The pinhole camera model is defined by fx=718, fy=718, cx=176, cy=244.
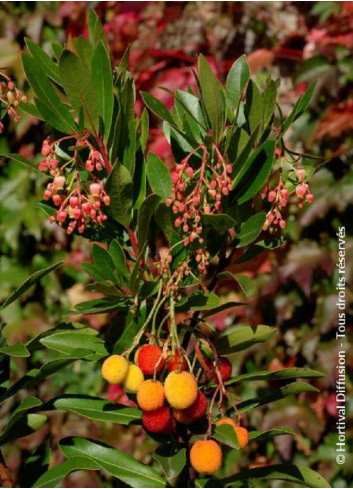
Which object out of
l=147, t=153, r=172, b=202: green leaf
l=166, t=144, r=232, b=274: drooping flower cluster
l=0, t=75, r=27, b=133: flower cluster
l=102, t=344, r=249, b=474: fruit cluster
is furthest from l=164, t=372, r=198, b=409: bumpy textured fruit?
l=0, t=75, r=27, b=133: flower cluster

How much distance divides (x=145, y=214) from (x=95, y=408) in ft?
0.82

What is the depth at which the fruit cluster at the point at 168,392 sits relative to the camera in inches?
25.5

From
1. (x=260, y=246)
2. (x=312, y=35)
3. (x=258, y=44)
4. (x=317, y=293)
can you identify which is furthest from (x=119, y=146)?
(x=258, y=44)

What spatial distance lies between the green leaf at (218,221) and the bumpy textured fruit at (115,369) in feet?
0.50

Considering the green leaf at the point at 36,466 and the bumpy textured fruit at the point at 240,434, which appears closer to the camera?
the bumpy textured fruit at the point at 240,434

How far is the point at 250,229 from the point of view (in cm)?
73

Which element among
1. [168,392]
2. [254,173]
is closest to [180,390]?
[168,392]

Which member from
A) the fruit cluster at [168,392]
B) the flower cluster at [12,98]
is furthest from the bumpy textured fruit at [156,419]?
the flower cluster at [12,98]

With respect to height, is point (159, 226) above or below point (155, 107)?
below

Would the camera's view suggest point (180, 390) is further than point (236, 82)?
No

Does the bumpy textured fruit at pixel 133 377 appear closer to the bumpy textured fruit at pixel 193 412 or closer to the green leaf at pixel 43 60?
the bumpy textured fruit at pixel 193 412

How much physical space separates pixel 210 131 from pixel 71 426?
1548 millimetres

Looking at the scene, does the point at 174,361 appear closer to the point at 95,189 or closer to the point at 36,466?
the point at 95,189

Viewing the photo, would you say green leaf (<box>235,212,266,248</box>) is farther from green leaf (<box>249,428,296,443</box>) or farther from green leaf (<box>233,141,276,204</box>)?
green leaf (<box>249,428,296,443</box>)
